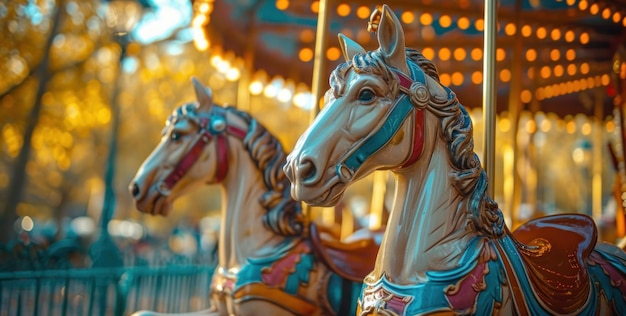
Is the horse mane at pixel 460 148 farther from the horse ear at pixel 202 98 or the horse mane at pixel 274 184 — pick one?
the horse ear at pixel 202 98

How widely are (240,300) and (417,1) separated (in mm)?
3315

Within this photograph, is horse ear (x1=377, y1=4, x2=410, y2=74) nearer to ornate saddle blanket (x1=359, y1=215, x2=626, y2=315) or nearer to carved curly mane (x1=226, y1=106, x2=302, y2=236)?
ornate saddle blanket (x1=359, y1=215, x2=626, y2=315)

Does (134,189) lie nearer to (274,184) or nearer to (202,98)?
(202,98)

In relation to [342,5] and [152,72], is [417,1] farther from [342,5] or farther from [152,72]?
[152,72]

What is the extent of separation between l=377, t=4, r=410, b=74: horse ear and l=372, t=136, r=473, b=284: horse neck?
32 centimetres

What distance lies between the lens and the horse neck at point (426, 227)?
6.81 feet

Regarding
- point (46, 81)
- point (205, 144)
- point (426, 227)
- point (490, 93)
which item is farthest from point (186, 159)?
point (46, 81)

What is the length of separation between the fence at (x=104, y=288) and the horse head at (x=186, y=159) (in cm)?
168

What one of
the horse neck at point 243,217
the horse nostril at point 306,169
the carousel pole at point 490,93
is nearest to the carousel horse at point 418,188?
the horse nostril at point 306,169

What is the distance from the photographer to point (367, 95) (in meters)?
2.04

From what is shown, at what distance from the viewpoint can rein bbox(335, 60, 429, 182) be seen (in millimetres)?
1989

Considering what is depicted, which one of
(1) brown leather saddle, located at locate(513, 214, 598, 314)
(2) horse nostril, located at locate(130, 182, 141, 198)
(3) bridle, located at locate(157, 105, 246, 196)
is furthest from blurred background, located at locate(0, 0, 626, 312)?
(2) horse nostril, located at locate(130, 182, 141, 198)

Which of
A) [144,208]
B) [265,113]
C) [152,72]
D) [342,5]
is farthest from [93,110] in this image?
[144,208]

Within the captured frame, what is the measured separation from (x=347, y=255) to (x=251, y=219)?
24.2 inches
